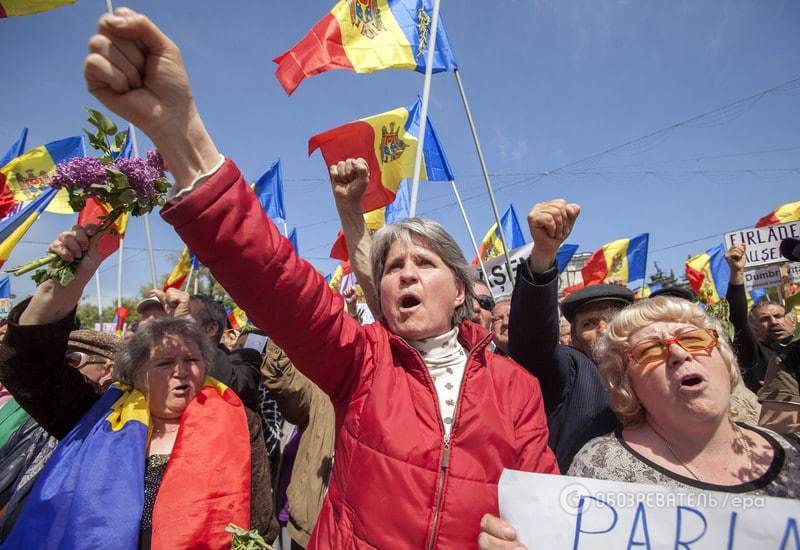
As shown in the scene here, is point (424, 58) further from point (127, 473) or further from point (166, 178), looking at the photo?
point (127, 473)

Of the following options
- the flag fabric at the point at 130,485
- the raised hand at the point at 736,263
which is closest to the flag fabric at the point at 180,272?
the flag fabric at the point at 130,485

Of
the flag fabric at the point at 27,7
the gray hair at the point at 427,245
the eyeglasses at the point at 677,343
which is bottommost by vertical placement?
the eyeglasses at the point at 677,343

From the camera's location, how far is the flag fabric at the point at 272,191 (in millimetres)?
9141

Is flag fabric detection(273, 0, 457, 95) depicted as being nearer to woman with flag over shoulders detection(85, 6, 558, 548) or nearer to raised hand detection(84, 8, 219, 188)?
woman with flag over shoulders detection(85, 6, 558, 548)

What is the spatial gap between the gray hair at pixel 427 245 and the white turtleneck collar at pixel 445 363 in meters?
0.18

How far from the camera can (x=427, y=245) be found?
5.42 ft

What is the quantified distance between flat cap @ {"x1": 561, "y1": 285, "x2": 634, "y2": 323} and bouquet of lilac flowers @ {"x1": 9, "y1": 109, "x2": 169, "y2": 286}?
215 cm

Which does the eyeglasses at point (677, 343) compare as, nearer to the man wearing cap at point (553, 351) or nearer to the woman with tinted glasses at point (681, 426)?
the woman with tinted glasses at point (681, 426)

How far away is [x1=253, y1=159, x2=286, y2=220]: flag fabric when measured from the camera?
30.0 ft

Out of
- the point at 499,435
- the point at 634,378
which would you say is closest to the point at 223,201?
the point at 499,435

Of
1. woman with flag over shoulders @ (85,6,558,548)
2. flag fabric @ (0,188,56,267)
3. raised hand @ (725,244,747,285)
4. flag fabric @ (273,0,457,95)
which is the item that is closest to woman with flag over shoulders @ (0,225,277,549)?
woman with flag over shoulders @ (85,6,558,548)

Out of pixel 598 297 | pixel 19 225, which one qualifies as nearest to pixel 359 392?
pixel 598 297

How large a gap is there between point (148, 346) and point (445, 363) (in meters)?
1.62

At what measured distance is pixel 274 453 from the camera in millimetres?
3020
